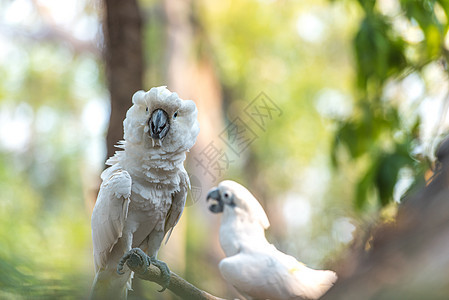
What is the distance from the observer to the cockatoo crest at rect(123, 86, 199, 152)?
0.96 meters

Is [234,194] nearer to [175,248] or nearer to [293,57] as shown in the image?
[175,248]

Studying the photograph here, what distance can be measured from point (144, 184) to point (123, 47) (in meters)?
1.57

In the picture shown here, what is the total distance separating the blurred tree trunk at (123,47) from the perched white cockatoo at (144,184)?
1262 mm

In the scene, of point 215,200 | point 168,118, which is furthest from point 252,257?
point 168,118

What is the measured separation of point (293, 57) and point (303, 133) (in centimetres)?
112

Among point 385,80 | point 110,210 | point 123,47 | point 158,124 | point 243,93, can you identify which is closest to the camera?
point 158,124

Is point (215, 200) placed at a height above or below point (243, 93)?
below

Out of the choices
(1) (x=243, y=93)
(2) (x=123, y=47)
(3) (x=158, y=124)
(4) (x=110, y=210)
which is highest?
(1) (x=243, y=93)

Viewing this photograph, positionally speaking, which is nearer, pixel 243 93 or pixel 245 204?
pixel 245 204

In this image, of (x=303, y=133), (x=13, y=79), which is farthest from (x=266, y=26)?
(x=13, y=79)

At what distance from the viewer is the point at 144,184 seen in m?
1.09

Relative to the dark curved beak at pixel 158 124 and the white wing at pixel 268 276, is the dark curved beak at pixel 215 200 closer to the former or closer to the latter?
the white wing at pixel 268 276

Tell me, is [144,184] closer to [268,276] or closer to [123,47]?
[268,276]

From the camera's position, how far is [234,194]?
1.29 metres
